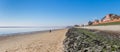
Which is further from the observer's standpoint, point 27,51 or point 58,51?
point 27,51

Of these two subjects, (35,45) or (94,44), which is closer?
(94,44)

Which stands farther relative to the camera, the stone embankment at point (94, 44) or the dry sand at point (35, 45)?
the dry sand at point (35, 45)

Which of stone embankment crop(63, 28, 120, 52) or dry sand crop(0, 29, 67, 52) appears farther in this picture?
dry sand crop(0, 29, 67, 52)

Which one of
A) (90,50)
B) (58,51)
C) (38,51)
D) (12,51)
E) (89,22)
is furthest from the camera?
(89,22)

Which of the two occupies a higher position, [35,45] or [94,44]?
[94,44]

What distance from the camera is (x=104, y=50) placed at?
31.5 ft

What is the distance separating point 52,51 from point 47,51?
0.40 meters

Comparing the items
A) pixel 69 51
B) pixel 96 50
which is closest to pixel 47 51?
pixel 69 51

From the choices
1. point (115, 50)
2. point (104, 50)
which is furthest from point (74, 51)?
point (115, 50)

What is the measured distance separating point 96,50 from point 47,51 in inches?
206

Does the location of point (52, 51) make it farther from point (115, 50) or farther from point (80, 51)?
point (115, 50)

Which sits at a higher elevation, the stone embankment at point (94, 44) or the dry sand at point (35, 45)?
the stone embankment at point (94, 44)

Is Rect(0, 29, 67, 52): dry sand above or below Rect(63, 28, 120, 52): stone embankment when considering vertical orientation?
below

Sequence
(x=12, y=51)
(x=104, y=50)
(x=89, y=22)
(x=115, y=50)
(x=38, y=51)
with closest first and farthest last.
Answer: (x=115, y=50) → (x=104, y=50) → (x=38, y=51) → (x=12, y=51) → (x=89, y=22)
